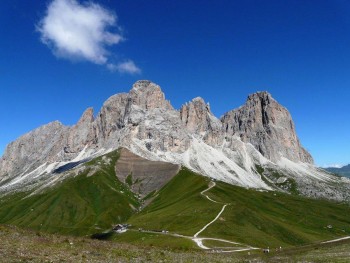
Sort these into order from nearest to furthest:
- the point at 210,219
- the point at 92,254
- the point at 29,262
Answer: the point at 29,262 → the point at 92,254 → the point at 210,219

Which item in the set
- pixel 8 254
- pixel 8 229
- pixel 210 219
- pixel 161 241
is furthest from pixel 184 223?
pixel 8 254

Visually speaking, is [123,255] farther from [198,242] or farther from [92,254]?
[198,242]

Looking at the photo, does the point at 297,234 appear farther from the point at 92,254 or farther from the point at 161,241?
the point at 92,254

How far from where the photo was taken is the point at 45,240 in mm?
47844

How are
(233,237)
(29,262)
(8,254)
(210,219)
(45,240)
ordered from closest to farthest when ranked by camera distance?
1. (29,262)
2. (8,254)
3. (45,240)
4. (233,237)
5. (210,219)

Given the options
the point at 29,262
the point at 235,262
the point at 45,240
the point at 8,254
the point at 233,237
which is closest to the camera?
the point at 29,262

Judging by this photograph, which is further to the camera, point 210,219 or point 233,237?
point 210,219

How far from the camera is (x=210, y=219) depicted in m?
186

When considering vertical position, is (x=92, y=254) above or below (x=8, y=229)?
below

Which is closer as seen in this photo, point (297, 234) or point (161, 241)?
point (161, 241)

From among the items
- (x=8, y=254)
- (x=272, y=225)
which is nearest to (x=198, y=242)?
(x=272, y=225)

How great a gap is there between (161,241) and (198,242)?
68.5ft

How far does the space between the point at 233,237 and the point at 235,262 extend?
113866mm

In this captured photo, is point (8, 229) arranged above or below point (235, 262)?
above
